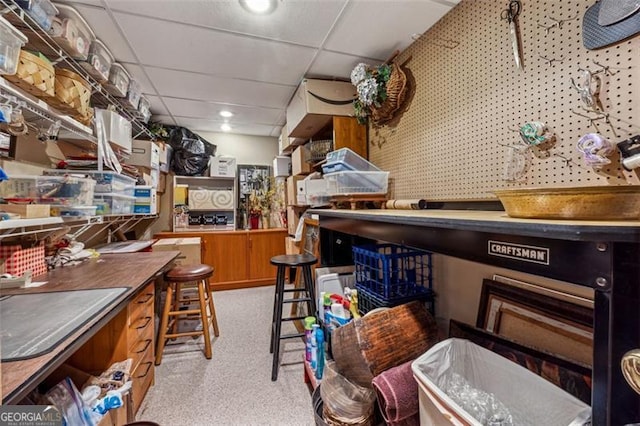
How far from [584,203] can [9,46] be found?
207cm

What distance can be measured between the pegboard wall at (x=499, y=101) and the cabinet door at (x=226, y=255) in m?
2.75

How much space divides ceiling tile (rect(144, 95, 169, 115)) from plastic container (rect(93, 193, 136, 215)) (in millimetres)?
1135

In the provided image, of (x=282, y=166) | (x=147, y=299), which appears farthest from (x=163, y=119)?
(x=147, y=299)

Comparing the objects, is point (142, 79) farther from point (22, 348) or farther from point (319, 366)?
point (319, 366)

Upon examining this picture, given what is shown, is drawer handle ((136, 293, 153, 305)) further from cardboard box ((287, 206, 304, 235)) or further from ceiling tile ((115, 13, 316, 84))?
cardboard box ((287, 206, 304, 235))

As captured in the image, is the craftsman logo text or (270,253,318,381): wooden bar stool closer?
the craftsman logo text

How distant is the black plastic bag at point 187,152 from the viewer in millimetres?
3941

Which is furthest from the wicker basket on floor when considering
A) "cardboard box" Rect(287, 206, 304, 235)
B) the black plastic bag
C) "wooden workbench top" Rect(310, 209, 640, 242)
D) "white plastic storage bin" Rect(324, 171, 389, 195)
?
the black plastic bag

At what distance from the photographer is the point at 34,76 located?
1311 mm

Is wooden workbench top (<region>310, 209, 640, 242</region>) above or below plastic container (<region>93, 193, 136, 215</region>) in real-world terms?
below

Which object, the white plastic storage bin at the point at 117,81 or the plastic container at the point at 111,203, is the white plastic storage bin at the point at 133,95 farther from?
the plastic container at the point at 111,203

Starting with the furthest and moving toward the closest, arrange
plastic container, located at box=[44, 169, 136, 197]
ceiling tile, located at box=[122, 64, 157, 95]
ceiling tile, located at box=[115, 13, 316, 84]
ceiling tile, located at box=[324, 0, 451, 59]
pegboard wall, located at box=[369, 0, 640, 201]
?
ceiling tile, located at box=[122, 64, 157, 95] < plastic container, located at box=[44, 169, 136, 197] < ceiling tile, located at box=[115, 13, 316, 84] < ceiling tile, located at box=[324, 0, 451, 59] < pegboard wall, located at box=[369, 0, 640, 201]

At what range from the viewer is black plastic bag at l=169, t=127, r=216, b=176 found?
3941mm

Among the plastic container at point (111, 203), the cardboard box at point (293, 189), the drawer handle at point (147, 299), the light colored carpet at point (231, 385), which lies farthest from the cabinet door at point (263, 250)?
the drawer handle at point (147, 299)
